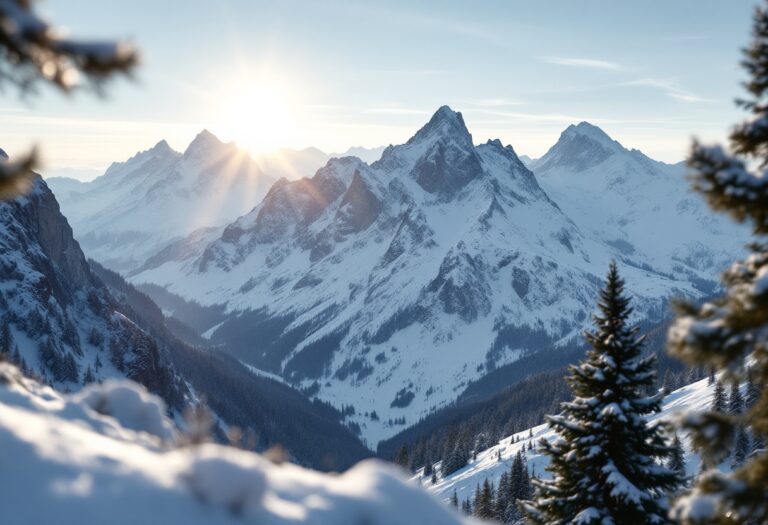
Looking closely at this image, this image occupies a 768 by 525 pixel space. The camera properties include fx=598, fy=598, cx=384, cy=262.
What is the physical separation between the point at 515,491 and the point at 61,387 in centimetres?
6091

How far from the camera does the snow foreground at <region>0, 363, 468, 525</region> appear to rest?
4797 mm

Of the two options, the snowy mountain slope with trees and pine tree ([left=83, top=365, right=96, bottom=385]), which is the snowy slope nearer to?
the snowy mountain slope with trees

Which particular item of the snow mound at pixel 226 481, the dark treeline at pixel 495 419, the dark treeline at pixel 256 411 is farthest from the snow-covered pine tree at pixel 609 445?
the dark treeline at pixel 256 411

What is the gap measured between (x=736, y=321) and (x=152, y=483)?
6439mm

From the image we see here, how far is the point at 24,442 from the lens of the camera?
506cm

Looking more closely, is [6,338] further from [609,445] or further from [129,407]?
[609,445]

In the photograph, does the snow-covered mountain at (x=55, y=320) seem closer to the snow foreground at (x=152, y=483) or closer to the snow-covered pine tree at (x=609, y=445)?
the snow-covered pine tree at (x=609, y=445)

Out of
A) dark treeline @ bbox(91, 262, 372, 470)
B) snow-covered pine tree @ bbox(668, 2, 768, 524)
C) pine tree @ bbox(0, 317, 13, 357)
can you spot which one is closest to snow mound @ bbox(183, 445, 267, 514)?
snow-covered pine tree @ bbox(668, 2, 768, 524)

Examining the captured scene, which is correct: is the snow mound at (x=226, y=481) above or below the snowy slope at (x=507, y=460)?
below

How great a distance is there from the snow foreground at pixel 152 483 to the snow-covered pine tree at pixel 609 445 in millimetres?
7589

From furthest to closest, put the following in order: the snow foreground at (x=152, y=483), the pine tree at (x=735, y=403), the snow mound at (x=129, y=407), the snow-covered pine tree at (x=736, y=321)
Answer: the pine tree at (x=735, y=403)
the snow mound at (x=129, y=407)
the snow-covered pine tree at (x=736, y=321)
the snow foreground at (x=152, y=483)

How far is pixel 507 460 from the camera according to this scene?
329 feet

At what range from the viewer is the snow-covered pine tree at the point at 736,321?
6805mm

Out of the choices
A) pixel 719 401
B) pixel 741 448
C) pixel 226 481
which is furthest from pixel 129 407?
pixel 741 448
